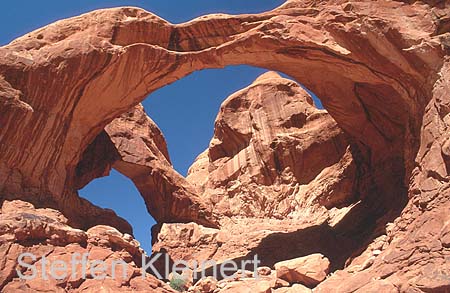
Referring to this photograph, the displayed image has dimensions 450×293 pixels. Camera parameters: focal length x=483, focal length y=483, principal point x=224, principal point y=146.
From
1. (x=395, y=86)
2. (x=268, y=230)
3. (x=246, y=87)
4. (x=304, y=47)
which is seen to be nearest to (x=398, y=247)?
(x=395, y=86)

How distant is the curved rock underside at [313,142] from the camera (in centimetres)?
1196

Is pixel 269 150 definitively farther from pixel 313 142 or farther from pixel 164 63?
pixel 164 63

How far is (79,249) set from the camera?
12.2 meters

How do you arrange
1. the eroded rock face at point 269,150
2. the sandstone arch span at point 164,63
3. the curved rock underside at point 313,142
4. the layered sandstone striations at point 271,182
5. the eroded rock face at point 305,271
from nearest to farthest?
1. the curved rock underside at point 313,142
2. the eroded rock face at point 305,271
3. the sandstone arch span at point 164,63
4. the layered sandstone striations at point 271,182
5. the eroded rock face at point 269,150

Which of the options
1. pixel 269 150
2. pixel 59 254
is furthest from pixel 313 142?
pixel 59 254

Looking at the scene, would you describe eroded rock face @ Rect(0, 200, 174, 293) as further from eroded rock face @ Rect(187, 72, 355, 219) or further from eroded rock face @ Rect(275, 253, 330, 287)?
eroded rock face @ Rect(187, 72, 355, 219)

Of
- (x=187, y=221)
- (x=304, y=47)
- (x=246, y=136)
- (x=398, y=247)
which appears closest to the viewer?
(x=398, y=247)

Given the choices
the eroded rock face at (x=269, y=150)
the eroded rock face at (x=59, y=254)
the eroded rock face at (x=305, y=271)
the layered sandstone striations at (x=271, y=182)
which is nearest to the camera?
the eroded rock face at (x=59, y=254)

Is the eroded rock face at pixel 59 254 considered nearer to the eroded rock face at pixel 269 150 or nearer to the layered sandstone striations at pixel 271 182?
the layered sandstone striations at pixel 271 182

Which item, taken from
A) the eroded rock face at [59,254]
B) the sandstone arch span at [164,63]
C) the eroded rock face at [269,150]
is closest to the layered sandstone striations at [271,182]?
the eroded rock face at [269,150]

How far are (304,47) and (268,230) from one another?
798 cm

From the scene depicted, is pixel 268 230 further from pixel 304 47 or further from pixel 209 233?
pixel 304 47

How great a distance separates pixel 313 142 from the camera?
24.1 meters

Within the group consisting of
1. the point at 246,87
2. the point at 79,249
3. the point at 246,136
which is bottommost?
the point at 79,249
